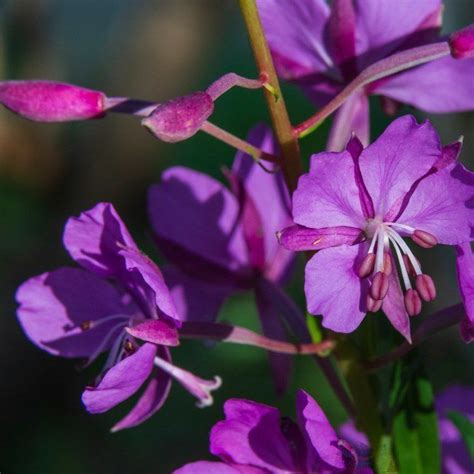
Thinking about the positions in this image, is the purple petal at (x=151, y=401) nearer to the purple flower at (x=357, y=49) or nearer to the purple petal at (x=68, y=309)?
the purple petal at (x=68, y=309)

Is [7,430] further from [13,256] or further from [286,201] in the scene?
[286,201]

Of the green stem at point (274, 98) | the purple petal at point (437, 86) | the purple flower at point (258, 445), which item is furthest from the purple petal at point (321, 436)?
the purple petal at point (437, 86)

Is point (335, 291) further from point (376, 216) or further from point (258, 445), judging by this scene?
point (258, 445)

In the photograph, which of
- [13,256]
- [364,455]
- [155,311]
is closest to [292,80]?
[155,311]

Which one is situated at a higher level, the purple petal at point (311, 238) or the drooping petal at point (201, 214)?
the purple petal at point (311, 238)

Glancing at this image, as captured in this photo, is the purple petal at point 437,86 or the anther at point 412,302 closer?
the anther at point 412,302

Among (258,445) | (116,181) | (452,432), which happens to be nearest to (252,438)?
(258,445)
